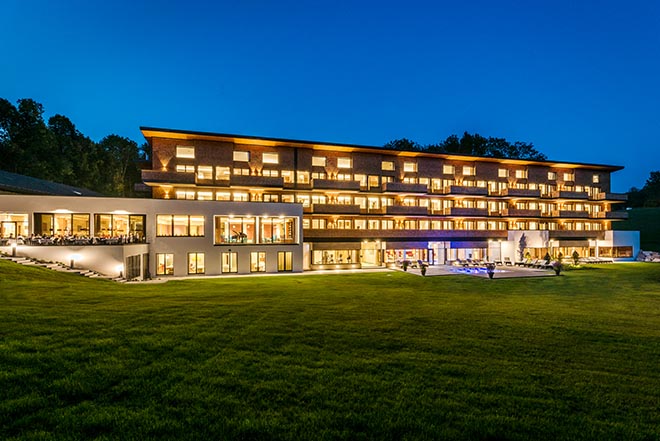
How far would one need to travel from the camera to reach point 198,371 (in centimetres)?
670

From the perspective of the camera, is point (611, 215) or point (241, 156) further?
point (611, 215)

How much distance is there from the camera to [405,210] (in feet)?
138

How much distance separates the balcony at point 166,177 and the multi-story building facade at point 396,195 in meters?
0.09

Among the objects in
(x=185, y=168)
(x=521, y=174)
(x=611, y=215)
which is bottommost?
(x=611, y=215)

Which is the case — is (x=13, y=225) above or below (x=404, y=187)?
below

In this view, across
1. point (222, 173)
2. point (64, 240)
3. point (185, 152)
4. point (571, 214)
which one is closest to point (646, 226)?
point (571, 214)

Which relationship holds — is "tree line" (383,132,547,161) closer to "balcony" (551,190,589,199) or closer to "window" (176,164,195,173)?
"balcony" (551,190,589,199)

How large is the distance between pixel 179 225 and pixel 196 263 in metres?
3.68

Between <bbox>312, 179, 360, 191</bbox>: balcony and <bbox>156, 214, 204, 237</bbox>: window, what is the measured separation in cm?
1348

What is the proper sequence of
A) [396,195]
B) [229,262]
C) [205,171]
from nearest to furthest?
1. [229,262]
2. [205,171]
3. [396,195]

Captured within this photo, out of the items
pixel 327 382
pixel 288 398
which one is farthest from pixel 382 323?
pixel 288 398

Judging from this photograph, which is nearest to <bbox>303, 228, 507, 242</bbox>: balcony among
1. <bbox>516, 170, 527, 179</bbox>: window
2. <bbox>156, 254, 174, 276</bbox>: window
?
<bbox>516, 170, 527, 179</bbox>: window

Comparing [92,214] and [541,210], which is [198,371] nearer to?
[92,214]

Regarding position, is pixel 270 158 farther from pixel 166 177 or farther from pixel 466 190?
pixel 466 190
